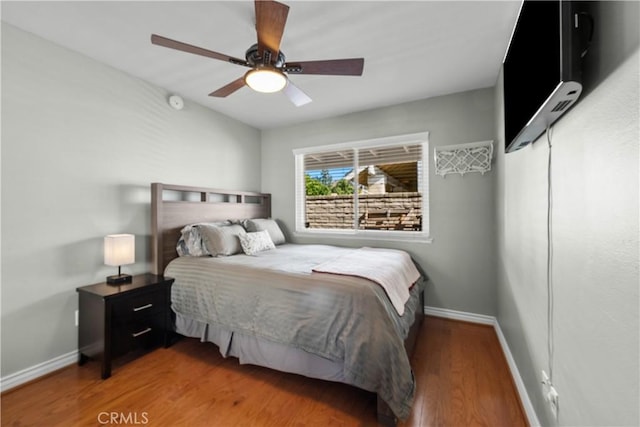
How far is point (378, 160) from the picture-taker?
3.49 metres

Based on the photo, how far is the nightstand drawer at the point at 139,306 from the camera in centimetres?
205

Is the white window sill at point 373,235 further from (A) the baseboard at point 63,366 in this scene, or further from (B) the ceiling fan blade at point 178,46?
(B) the ceiling fan blade at point 178,46

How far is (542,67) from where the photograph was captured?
991 mm

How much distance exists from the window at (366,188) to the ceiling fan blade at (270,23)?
2.09m

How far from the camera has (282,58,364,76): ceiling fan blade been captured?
1.69 metres

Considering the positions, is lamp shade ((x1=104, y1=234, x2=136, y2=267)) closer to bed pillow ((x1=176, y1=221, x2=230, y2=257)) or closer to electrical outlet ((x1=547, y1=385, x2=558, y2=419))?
bed pillow ((x1=176, y1=221, x2=230, y2=257))

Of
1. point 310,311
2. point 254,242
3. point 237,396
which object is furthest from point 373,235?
point 237,396

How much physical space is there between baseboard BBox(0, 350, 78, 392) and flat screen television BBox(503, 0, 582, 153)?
11.5 feet

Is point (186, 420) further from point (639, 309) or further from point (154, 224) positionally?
point (639, 309)

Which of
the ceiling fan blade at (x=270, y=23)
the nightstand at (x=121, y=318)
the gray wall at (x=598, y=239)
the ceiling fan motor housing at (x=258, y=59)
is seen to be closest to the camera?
the gray wall at (x=598, y=239)

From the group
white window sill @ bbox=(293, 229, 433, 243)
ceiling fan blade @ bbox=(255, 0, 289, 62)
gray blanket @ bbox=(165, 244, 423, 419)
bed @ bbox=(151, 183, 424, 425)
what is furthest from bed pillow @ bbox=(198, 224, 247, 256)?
ceiling fan blade @ bbox=(255, 0, 289, 62)

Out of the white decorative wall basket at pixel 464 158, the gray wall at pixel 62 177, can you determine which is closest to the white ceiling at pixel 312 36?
the gray wall at pixel 62 177

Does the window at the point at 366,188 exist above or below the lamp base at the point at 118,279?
above

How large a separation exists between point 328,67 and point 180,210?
86.0 inches
